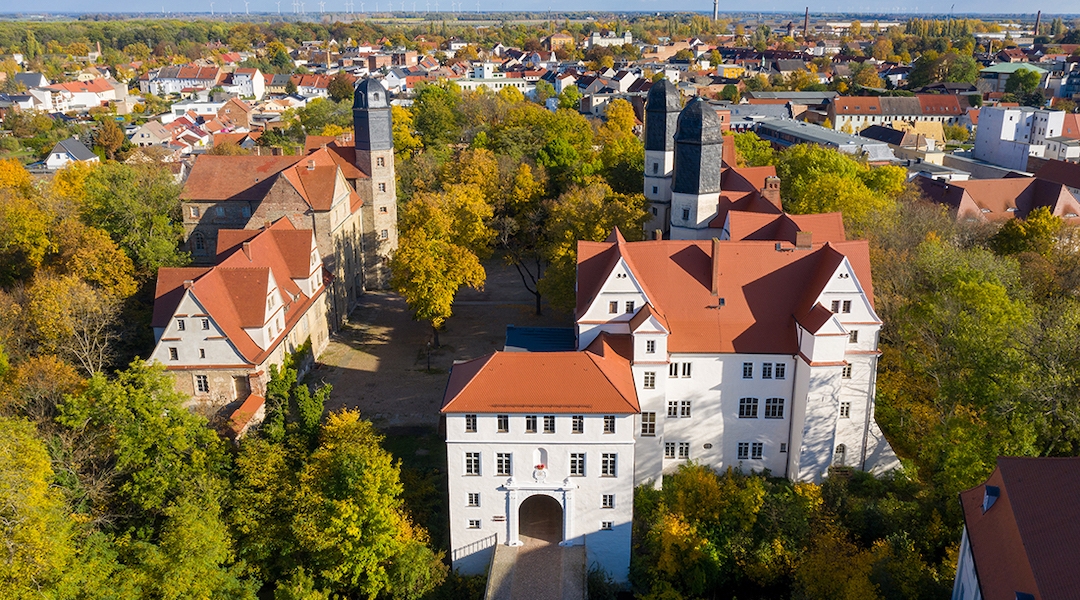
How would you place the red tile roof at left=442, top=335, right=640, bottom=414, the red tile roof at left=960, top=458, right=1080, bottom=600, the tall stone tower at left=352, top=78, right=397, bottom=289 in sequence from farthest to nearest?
the tall stone tower at left=352, top=78, right=397, bottom=289 → the red tile roof at left=442, top=335, right=640, bottom=414 → the red tile roof at left=960, top=458, right=1080, bottom=600

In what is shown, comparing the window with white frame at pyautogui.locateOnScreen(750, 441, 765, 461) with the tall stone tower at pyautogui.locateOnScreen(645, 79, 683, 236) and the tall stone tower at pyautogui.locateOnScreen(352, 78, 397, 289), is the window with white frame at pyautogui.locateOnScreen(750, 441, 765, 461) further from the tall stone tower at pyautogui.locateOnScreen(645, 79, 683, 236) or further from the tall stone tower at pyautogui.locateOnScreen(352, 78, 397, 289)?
the tall stone tower at pyautogui.locateOnScreen(352, 78, 397, 289)

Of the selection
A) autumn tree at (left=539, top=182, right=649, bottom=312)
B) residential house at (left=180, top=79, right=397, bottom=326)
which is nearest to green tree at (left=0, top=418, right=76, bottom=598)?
residential house at (left=180, top=79, right=397, bottom=326)

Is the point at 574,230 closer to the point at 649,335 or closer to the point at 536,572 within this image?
the point at 649,335

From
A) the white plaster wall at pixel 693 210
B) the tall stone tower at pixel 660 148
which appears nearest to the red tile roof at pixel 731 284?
the white plaster wall at pixel 693 210

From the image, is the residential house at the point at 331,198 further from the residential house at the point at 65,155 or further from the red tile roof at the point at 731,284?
the residential house at the point at 65,155

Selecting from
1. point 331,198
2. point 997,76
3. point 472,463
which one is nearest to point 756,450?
point 472,463

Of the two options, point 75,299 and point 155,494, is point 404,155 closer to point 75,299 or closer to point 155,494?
point 75,299
